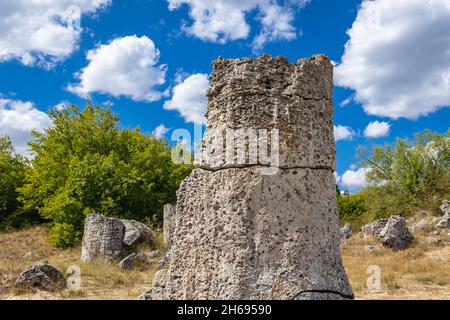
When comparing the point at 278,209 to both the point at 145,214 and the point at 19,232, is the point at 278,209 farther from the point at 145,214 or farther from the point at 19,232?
the point at 19,232

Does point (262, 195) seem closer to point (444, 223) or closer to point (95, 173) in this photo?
point (95, 173)

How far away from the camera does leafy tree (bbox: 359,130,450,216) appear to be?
2481 centimetres

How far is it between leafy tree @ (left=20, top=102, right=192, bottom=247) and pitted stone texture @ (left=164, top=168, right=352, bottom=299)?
547 inches

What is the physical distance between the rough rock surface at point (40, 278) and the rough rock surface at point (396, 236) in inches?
401

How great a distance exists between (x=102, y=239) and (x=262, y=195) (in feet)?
33.3

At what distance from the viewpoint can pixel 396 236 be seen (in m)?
14.6

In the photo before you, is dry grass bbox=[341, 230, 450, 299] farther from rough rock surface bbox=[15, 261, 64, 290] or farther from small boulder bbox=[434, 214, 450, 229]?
rough rock surface bbox=[15, 261, 64, 290]

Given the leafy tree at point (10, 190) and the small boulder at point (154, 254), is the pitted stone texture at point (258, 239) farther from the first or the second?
the leafy tree at point (10, 190)

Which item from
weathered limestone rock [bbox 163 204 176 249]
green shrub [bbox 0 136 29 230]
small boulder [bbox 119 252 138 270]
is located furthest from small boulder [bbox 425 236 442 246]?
green shrub [bbox 0 136 29 230]

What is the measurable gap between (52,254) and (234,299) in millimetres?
14027

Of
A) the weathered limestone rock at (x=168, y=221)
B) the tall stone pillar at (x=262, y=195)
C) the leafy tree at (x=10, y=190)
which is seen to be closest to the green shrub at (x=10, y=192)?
the leafy tree at (x=10, y=190)

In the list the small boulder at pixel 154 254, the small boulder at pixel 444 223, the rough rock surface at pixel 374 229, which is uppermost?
the small boulder at pixel 444 223

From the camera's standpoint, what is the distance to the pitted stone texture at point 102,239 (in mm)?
12359

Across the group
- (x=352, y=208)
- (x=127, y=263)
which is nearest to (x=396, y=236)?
(x=127, y=263)
